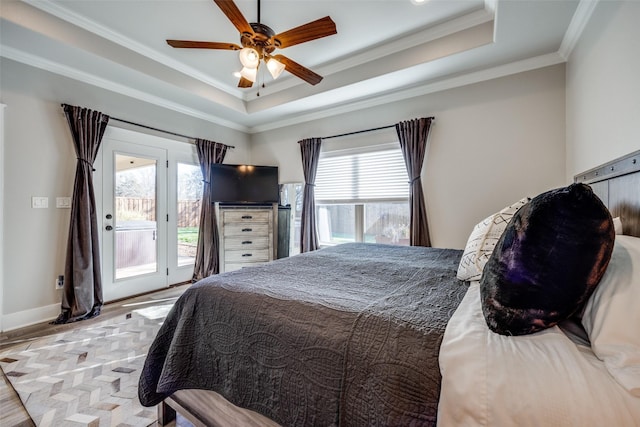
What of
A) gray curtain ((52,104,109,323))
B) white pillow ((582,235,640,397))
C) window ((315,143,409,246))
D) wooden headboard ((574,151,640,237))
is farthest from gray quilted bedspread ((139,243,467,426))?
gray curtain ((52,104,109,323))

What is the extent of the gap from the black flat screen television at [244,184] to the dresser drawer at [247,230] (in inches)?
17.4

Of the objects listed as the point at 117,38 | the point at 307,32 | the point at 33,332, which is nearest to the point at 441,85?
the point at 307,32

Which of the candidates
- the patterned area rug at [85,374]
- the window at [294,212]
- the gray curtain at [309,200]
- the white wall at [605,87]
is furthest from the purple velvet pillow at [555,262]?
the window at [294,212]

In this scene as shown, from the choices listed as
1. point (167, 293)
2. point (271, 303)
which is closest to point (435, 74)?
point (271, 303)

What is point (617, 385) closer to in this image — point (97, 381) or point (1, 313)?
point (97, 381)

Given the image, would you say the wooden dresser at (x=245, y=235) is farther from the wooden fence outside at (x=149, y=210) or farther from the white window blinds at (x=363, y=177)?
the white window blinds at (x=363, y=177)

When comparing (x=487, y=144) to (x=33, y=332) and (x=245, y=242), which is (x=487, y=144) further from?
(x=33, y=332)

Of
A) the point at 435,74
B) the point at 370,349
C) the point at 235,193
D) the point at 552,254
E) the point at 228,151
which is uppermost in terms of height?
the point at 435,74

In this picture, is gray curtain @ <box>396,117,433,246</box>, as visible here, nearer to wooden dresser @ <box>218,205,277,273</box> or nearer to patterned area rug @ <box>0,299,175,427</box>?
wooden dresser @ <box>218,205,277,273</box>

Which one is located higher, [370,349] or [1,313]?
[370,349]

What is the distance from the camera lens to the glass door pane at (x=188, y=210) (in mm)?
4113

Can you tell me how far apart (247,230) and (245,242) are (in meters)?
0.19

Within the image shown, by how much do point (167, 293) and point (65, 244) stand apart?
1.26 m

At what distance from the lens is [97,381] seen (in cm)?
181
